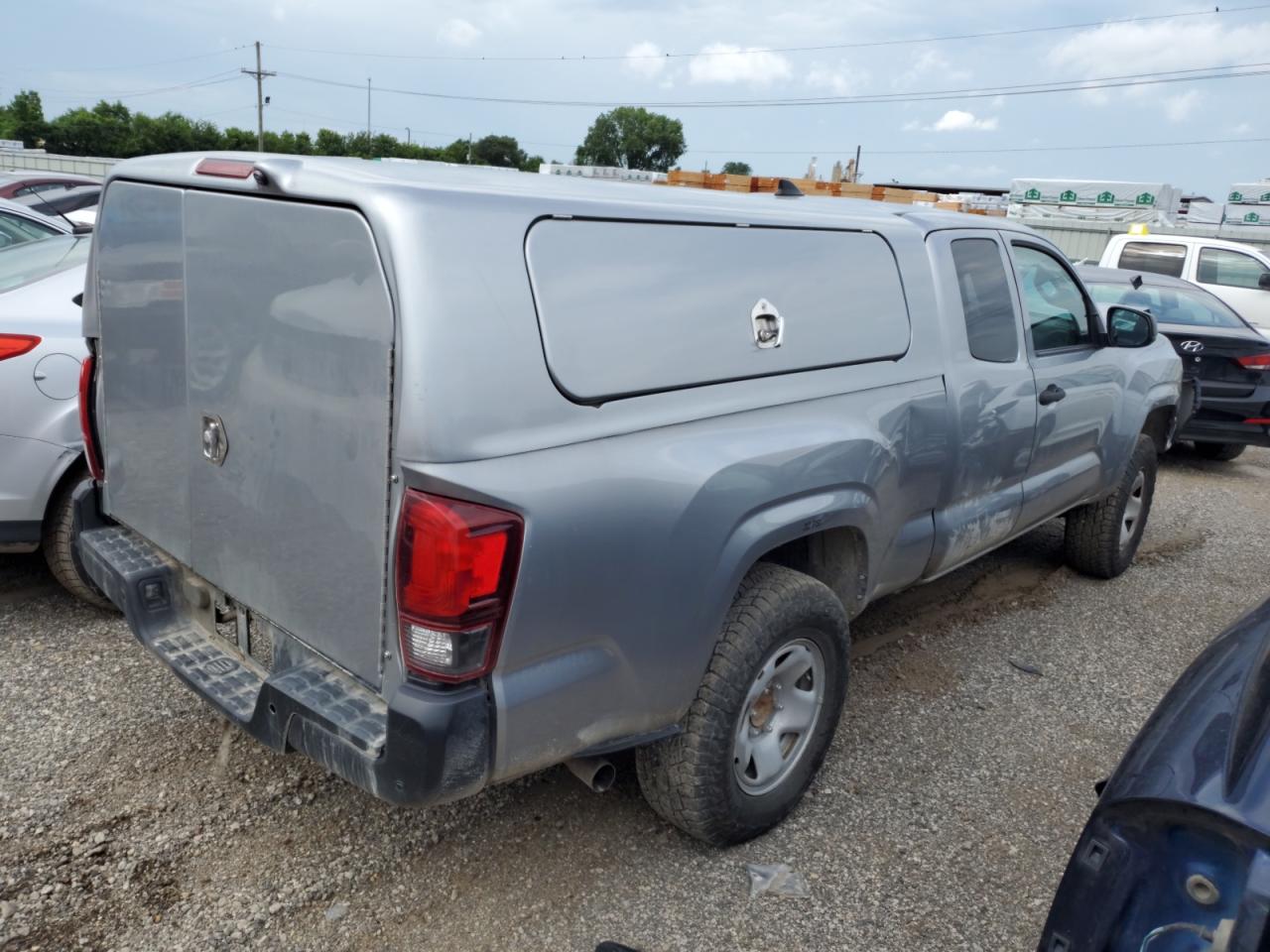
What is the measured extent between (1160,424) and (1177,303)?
3.81 metres

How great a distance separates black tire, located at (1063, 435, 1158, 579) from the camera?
17.5ft

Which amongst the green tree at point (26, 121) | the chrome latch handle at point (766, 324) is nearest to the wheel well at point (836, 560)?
the chrome latch handle at point (766, 324)

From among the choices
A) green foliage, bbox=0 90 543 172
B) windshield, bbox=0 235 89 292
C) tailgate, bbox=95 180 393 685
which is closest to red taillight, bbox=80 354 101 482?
tailgate, bbox=95 180 393 685

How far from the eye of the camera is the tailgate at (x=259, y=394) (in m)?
2.21

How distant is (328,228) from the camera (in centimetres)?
223

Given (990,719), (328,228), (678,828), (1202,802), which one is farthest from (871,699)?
(328,228)

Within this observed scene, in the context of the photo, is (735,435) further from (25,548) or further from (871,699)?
(25,548)

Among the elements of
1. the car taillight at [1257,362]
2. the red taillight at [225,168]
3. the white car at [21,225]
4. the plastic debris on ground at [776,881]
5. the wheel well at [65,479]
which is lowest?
the plastic debris on ground at [776,881]

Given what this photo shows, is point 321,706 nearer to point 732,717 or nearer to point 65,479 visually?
point 732,717

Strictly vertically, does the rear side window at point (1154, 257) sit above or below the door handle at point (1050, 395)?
above

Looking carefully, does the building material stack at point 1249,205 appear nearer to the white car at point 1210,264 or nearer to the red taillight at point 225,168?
the white car at point 1210,264

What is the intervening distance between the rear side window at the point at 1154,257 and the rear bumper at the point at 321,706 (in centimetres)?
1140

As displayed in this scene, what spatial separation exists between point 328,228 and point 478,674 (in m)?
1.04

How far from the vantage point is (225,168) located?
2.52 metres
